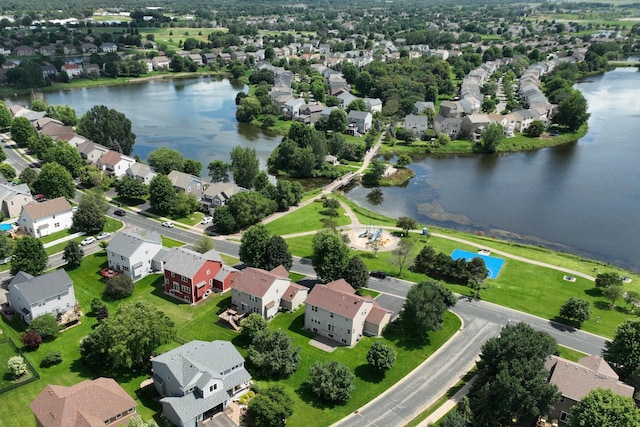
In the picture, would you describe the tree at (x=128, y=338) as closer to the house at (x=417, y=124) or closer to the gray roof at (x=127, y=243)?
the gray roof at (x=127, y=243)

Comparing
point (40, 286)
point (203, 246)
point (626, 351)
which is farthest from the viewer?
point (203, 246)

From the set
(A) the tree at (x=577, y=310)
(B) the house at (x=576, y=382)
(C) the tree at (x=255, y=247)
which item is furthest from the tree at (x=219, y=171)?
(B) the house at (x=576, y=382)

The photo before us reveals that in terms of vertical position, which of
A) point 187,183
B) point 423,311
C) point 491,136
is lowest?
point 187,183

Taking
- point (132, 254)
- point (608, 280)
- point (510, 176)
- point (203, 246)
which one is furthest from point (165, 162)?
point (608, 280)

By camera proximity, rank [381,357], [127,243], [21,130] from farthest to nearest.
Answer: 1. [21,130]
2. [127,243]
3. [381,357]

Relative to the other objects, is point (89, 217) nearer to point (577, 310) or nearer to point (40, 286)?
point (40, 286)

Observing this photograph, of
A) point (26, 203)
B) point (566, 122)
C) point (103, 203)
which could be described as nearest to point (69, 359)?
point (103, 203)
